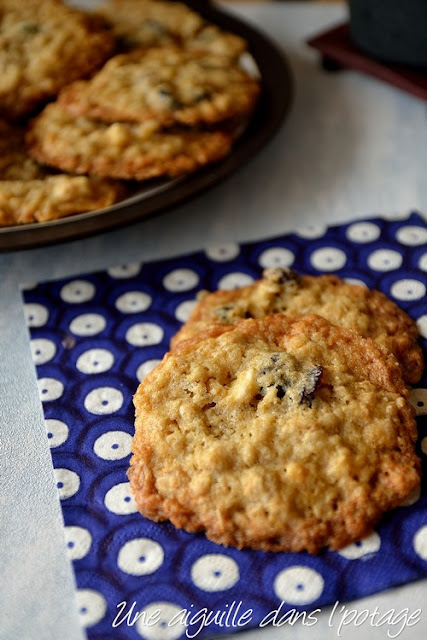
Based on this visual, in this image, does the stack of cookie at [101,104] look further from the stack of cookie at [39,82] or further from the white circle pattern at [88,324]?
the white circle pattern at [88,324]

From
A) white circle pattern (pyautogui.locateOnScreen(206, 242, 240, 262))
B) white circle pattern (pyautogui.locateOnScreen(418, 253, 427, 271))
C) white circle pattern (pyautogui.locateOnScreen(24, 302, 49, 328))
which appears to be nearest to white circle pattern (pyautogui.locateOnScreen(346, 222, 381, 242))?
white circle pattern (pyautogui.locateOnScreen(418, 253, 427, 271))

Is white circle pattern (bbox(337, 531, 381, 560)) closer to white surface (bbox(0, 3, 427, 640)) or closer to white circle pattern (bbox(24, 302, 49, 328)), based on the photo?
white surface (bbox(0, 3, 427, 640))

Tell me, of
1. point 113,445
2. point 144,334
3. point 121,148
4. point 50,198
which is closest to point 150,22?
point 121,148

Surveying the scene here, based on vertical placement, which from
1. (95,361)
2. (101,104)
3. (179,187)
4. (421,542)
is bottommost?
(421,542)

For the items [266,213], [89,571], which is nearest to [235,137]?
[266,213]

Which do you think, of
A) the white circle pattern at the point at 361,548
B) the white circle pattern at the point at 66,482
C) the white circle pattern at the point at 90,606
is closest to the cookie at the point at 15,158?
the white circle pattern at the point at 66,482

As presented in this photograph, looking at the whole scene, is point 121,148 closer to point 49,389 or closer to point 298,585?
point 49,389

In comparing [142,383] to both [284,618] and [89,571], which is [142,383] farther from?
[284,618]
